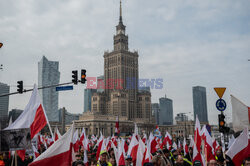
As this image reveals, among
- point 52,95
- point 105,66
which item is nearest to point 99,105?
point 105,66

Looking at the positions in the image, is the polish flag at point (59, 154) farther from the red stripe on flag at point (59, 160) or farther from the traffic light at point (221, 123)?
the traffic light at point (221, 123)

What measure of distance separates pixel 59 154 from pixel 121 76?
11319 centimetres

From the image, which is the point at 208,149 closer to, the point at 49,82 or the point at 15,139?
the point at 15,139

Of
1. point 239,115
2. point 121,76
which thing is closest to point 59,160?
point 239,115

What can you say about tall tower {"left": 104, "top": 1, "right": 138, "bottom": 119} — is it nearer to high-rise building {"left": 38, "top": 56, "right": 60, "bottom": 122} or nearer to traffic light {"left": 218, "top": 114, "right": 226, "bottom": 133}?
high-rise building {"left": 38, "top": 56, "right": 60, "bottom": 122}

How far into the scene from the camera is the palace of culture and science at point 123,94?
115 metres

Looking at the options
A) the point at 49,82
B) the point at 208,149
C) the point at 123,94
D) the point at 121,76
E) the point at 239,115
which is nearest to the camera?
the point at 239,115

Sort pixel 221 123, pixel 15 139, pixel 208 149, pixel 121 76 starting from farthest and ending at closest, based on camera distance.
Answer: pixel 121 76
pixel 221 123
pixel 208 149
pixel 15 139

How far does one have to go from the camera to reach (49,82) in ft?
618

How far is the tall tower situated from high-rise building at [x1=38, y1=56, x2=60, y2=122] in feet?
228

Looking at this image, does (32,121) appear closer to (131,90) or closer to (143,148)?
(143,148)

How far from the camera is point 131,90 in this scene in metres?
124

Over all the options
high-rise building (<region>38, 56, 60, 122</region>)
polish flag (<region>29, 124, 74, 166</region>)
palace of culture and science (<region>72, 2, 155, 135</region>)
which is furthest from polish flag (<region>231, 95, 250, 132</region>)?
high-rise building (<region>38, 56, 60, 122</region>)

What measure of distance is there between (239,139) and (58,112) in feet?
627
